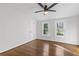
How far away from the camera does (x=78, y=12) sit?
1208mm

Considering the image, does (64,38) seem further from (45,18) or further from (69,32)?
(45,18)

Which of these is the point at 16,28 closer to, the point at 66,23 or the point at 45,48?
the point at 45,48

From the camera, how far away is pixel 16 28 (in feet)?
4.20

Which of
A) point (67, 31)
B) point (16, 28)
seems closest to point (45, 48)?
point (67, 31)

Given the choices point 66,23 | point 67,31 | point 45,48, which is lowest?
point 45,48

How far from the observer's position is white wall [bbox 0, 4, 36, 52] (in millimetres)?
1267

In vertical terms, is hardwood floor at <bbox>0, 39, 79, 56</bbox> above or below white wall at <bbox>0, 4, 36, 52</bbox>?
below

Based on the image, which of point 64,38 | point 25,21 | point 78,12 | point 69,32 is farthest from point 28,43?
point 78,12

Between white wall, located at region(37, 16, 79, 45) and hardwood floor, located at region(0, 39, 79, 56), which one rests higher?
white wall, located at region(37, 16, 79, 45)

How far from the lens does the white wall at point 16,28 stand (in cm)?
127

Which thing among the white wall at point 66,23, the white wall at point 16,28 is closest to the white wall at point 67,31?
the white wall at point 66,23

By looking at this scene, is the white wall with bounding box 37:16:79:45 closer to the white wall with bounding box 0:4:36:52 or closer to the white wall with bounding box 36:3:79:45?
the white wall with bounding box 36:3:79:45

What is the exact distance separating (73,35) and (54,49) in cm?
38

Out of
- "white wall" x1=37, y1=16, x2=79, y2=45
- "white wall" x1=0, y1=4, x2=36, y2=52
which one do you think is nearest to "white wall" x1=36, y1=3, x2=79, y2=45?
"white wall" x1=37, y1=16, x2=79, y2=45
